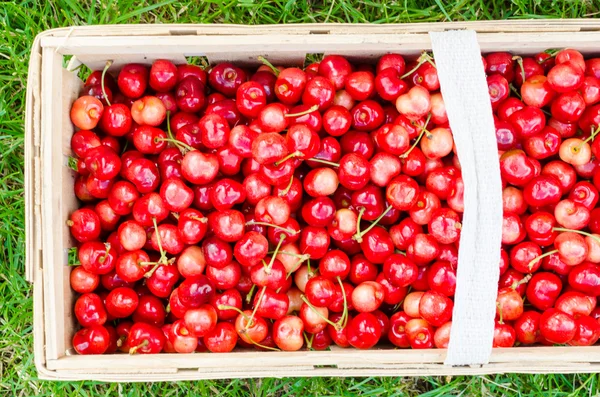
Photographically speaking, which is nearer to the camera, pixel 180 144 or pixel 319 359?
pixel 319 359

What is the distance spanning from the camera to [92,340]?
207 cm

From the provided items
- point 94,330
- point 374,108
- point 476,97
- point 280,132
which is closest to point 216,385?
point 94,330

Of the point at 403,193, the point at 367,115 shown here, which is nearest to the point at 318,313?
the point at 403,193

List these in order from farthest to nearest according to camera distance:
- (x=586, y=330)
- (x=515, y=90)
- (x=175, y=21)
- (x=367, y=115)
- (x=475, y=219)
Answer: (x=175, y=21) → (x=515, y=90) → (x=367, y=115) → (x=586, y=330) → (x=475, y=219)

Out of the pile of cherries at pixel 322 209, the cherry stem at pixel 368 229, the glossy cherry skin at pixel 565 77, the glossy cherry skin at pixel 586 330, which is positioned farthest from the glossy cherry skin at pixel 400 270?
the glossy cherry skin at pixel 565 77

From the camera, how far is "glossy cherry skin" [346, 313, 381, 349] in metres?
2.05

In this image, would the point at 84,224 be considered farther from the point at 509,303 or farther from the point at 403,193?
the point at 509,303

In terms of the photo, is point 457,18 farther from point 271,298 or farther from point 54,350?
point 54,350

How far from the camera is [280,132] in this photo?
7.04ft

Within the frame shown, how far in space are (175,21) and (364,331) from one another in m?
1.69

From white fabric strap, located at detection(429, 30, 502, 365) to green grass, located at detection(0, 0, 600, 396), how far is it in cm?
77

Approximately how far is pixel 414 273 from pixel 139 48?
125 cm

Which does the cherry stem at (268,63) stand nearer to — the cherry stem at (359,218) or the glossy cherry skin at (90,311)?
the cherry stem at (359,218)

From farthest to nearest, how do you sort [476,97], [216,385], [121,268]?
[216,385] < [121,268] < [476,97]
